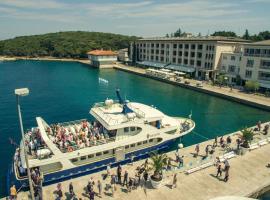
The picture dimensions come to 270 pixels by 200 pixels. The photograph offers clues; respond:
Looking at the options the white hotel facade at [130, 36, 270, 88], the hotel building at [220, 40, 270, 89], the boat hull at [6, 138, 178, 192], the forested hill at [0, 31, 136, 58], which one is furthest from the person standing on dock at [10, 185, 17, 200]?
the forested hill at [0, 31, 136, 58]

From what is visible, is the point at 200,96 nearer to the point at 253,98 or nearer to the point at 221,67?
the point at 253,98

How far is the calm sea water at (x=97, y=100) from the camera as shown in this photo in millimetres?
41156

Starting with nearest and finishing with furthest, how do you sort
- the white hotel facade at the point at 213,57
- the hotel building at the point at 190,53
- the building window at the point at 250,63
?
the white hotel facade at the point at 213,57 → the building window at the point at 250,63 → the hotel building at the point at 190,53

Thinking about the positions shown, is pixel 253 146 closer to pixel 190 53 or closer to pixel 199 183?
pixel 199 183

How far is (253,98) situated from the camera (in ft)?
188

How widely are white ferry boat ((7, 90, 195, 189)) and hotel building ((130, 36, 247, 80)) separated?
49478mm

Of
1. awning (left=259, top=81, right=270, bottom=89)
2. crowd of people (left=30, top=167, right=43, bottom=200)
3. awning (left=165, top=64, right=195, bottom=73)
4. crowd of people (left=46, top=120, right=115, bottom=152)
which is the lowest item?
crowd of people (left=30, top=167, right=43, bottom=200)

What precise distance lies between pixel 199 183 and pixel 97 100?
127ft

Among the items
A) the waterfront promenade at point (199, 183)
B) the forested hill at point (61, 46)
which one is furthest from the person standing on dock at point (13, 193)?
the forested hill at point (61, 46)

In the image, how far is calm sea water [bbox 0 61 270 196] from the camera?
135ft

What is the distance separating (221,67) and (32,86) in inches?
2272

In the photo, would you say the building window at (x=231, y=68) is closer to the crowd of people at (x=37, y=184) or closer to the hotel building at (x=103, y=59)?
the hotel building at (x=103, y=59)

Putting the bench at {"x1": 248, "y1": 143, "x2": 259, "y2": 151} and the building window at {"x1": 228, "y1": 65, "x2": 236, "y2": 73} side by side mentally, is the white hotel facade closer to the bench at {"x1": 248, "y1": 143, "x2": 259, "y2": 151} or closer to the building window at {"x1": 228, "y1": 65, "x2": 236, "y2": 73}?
the building window at {"x1": 228, "y1": 65, "x2": 236, "y2": 73}

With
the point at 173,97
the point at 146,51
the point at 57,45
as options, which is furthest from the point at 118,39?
the point at 173,97
